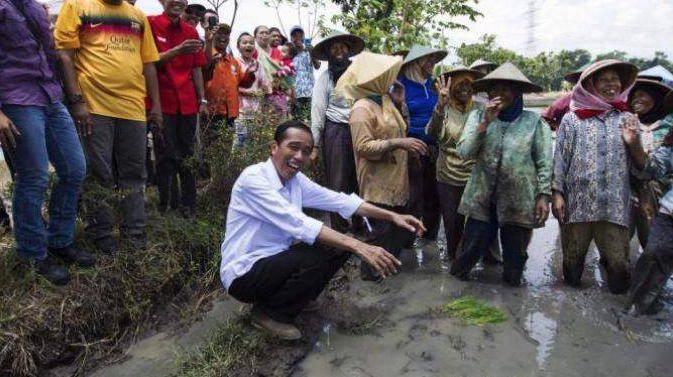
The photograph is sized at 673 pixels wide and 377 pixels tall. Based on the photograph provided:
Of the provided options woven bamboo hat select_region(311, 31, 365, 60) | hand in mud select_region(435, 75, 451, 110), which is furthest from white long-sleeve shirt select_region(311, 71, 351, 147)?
hand in mud select_region(435, 75, 451, 110)

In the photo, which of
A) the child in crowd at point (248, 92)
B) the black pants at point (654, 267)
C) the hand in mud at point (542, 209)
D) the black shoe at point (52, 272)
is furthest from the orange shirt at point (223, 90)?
the black pants at point (654, 267)

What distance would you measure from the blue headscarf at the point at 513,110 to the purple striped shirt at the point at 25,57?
319cm

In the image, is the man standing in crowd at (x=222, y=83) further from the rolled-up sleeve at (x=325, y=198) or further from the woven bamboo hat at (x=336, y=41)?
the rolled-up sleeve at (x=325, y=198)

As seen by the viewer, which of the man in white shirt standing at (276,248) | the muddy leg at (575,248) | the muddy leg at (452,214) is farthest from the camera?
the muddy leg at (452,214)

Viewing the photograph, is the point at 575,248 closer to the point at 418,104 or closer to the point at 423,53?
the point at 418,104

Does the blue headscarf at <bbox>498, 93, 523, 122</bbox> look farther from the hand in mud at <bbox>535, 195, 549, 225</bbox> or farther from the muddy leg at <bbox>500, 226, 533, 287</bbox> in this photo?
the muddy leg at <bbox>500, 226, 533, 287</bbox>

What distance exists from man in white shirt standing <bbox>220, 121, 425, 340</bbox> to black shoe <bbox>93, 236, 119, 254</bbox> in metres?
1.11

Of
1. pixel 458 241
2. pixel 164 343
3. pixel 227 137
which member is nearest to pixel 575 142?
pixel 458 241

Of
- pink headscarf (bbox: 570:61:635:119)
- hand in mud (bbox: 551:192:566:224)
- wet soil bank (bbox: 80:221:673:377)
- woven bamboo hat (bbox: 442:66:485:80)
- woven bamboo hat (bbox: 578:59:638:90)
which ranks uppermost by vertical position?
woven bamboo hat (bbox: 578:59:638:90)

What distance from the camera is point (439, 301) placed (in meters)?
3.82

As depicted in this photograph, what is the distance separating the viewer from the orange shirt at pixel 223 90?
17.0ft

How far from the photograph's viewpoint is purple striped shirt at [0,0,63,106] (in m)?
2.96

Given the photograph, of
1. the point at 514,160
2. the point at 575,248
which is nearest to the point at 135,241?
the point at 514,160

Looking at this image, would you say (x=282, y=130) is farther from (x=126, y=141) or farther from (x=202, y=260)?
(x=202, y=260)
